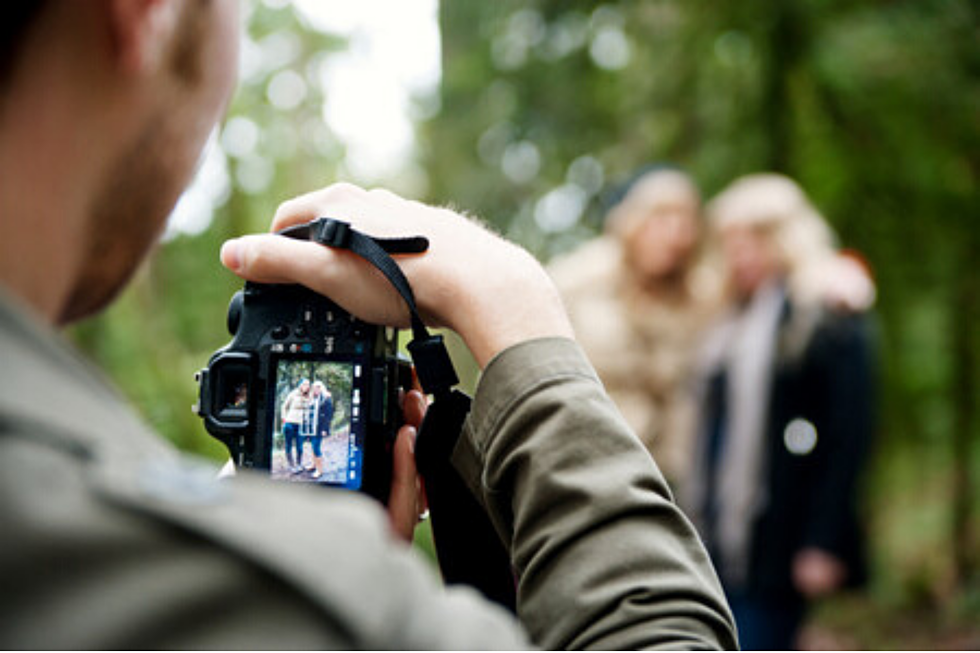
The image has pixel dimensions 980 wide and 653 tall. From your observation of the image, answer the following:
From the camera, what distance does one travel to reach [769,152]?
5.56 meters

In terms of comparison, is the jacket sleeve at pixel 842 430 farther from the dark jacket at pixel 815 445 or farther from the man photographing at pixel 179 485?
the man photographing at pixel 179 485

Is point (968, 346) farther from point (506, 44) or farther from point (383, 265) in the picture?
point (383, 265)

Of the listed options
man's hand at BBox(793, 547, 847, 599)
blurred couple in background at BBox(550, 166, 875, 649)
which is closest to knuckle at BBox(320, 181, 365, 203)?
blurred couple in background at BBox(550, 166, 875, 649)

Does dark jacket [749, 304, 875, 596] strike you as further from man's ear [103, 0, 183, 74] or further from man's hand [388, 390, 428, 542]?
man's ear [103, 0, 183, 74]

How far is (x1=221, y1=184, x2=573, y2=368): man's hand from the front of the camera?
3.64ft

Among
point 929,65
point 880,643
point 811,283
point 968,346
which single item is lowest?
point 880,643

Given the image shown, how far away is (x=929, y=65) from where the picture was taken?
5.32 meters

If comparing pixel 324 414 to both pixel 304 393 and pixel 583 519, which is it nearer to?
pixel 304 393

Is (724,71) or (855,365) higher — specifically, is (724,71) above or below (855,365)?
above

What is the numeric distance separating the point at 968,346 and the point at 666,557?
6.65 meters

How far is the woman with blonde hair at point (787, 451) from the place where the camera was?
3.58 m

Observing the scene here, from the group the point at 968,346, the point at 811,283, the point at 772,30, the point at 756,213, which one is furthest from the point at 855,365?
the point at 968,346

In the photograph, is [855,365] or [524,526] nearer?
[524,526]

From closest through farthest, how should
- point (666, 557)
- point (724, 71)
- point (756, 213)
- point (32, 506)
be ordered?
point (32, 506) < point (666, 557) < point (756, 213) < point (724, 71)
